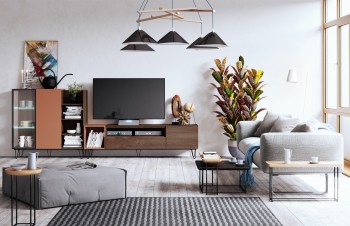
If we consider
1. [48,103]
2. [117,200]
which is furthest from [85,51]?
[117,200]

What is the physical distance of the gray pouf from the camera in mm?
5328

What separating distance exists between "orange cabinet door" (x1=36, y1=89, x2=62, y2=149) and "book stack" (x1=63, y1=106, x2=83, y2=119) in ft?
0.42

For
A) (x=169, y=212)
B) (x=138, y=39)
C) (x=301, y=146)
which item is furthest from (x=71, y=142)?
(x=301, y=146)

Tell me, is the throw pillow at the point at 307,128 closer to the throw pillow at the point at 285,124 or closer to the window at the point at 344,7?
the throw pillow at the point at 285,124

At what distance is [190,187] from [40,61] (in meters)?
4.40

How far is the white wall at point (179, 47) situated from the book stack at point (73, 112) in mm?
→ 375

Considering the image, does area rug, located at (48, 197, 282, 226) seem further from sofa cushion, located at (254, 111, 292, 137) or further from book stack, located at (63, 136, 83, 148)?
book stack, located at (63, 136, 83, 148)

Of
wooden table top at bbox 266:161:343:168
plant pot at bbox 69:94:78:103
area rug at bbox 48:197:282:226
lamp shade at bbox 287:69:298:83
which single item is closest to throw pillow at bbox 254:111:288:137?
lamp shade at bbox 287:69:298:83

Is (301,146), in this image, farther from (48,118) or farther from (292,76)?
(48,118)

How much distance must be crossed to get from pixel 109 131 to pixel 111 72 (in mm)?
1092

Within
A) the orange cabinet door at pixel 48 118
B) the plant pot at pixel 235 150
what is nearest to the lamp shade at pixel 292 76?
the plant pot at pixel 235 150

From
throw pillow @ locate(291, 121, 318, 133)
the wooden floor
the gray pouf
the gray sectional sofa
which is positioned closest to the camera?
the wooden floor

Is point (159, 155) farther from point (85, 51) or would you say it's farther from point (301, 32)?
point (301, 32)

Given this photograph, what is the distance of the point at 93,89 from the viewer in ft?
30.6
